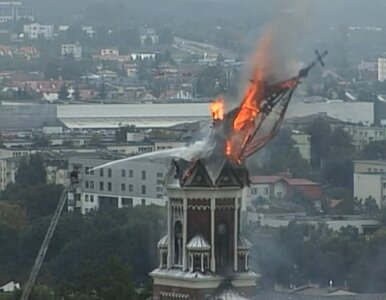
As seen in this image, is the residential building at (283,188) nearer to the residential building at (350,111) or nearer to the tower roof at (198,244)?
the residential building at (350,111)

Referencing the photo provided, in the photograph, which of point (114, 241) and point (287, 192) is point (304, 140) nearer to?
point (287, 192)

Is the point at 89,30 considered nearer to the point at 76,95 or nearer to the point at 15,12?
the point at 15,12

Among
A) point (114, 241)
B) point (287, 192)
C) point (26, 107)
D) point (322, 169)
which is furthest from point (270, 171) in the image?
point (26, 107)

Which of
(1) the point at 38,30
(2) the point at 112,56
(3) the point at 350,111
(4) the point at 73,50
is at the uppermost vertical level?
(1) the point at 38,30

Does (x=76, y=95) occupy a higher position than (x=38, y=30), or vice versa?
(x=38, y=30)

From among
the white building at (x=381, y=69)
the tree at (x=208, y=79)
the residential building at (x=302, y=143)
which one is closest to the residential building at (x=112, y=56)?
the white building at (x=381, y=69)

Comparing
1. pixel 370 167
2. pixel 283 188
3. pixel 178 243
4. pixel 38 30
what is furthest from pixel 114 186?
pixel 38 30
